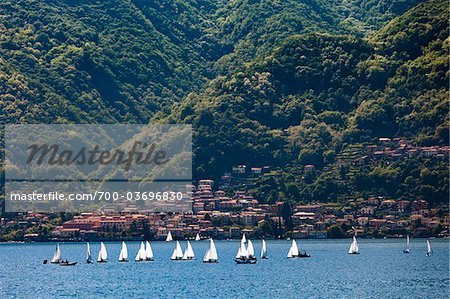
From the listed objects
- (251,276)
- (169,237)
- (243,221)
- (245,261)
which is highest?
(243,221)

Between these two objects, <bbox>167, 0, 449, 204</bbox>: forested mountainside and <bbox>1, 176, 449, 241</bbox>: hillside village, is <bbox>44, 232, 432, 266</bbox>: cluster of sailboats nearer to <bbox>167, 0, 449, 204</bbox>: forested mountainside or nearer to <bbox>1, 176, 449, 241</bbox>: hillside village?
<bbox>1, 176, 449, 241</bbox>: hillside village

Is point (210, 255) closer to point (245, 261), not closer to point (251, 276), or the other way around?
point (245, 261)

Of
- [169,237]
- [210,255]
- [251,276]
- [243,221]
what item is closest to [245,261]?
[210,255]

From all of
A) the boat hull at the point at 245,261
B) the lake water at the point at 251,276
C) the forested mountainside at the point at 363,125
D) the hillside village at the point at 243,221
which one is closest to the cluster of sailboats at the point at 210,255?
the boat hull at the point at 245,261

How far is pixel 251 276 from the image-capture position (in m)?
114

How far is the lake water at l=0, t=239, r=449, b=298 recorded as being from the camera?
97125mm

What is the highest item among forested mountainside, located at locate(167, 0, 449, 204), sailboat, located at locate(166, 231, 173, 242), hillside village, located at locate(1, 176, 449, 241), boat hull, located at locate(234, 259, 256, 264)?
forested mountainside, located at locate(167, 0, 449, 204)

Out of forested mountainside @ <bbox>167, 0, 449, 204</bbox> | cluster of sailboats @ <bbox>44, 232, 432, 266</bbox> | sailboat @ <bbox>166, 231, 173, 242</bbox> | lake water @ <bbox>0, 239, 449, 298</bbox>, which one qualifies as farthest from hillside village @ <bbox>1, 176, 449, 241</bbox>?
cluster of sailboats @ <bbox>44, 232, 432, 266</bbox>

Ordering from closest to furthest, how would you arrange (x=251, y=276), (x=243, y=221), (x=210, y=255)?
(x=251, y=276) < (x=210, y=255) < (x=243, y=221)

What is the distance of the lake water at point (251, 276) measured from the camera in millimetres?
97125

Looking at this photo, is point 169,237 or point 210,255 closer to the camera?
point 210,255

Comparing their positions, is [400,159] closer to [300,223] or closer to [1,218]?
[300,223]

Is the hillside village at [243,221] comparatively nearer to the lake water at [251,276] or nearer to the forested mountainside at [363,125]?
the forested mountainside at [363,125]

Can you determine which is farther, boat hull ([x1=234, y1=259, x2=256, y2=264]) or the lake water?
boat hull ([x1=234, y1=259, x2=256, y2=264])
